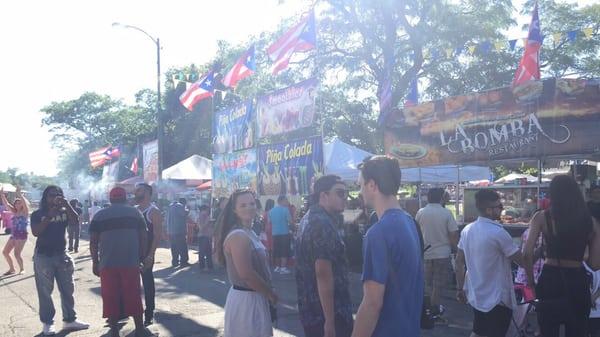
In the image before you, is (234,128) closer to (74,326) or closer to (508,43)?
(508,43)

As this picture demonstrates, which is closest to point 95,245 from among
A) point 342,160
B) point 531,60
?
Result: point 342,160

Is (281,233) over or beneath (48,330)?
over

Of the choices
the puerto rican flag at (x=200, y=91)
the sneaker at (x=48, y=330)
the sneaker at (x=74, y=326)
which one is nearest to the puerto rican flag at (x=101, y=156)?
the puerto rican flag at (x=200, y=91)

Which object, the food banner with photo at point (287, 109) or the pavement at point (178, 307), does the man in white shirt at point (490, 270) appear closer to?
the pavement at point (178, 307)

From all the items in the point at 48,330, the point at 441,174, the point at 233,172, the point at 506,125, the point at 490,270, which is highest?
the point at 506,125

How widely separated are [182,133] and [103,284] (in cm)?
3133

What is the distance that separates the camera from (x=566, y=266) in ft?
13.9

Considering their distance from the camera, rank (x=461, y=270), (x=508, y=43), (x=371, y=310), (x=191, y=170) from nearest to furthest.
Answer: (x=371, y=310)
(x=461, y=270)
(x=508, y=43)
(x=191, y=170)

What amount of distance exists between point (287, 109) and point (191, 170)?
30.7 ft

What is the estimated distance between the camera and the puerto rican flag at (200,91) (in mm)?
17469

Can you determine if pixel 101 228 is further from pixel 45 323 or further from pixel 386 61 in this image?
pixel 386 61

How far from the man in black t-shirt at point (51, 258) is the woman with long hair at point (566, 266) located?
5.43 m

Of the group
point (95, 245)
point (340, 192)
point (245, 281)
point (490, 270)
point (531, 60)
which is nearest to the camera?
point (245, 281)

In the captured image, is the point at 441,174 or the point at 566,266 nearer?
the point at 566,266
